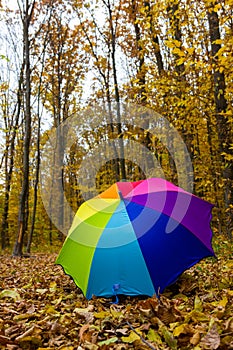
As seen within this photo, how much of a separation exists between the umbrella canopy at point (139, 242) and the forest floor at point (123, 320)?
231 millimetres

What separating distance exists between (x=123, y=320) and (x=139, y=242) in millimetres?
911

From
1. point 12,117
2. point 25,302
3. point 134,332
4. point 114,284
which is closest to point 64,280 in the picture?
point 25,302

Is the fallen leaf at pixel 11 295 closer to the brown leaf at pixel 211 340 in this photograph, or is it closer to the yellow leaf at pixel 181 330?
the yellow leaf at pixel 181 330

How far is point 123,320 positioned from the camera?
9.16 ft

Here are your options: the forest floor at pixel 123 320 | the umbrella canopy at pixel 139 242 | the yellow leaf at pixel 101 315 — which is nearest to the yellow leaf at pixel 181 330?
the forest floor at pixel 123 320

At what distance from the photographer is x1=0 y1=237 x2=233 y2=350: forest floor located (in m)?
2.24

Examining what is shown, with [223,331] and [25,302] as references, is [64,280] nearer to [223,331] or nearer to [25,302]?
[25,302]

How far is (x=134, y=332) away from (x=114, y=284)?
3.70ft

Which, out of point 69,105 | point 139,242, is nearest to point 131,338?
point 139,242

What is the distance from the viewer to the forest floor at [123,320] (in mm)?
2236

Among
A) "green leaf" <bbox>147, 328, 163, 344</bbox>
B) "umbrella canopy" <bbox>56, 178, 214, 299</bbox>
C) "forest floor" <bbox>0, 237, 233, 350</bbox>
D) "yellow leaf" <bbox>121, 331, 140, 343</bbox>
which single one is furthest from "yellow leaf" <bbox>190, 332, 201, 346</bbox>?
"umbrella canopy" <bbox>56, 178, 214, 299</bbox>

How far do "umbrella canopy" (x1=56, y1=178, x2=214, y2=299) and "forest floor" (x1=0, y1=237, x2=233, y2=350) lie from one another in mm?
231

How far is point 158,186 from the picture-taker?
4.01 metres

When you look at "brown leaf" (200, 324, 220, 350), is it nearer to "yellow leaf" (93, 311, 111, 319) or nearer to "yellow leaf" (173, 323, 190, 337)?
"yellow leaf" (173, 323, 190, 337)
